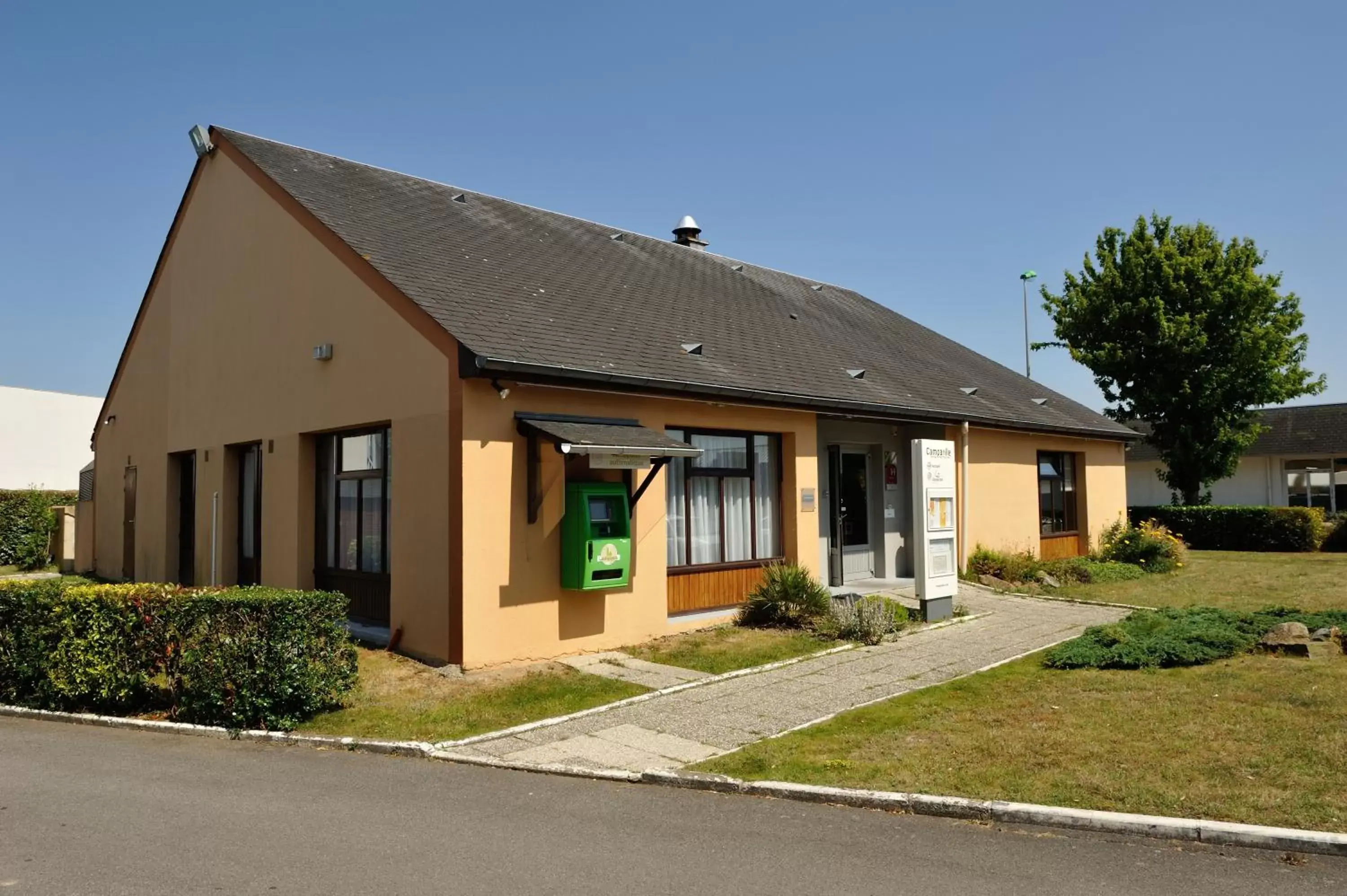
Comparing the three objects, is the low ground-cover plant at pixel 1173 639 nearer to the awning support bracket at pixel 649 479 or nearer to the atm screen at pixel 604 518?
the awning support bracket at pixel 649 479

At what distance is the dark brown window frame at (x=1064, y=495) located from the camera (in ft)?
68.0

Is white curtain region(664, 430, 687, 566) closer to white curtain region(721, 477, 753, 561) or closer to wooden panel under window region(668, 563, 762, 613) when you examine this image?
wooden panel under window region(668, 563, 762, 613)

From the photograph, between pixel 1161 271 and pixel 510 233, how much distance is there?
22.1m

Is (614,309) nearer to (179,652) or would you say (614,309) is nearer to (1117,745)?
(179,652)

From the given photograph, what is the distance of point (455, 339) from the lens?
1025 centimetres

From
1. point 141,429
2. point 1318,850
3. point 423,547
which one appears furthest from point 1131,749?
point 141,429

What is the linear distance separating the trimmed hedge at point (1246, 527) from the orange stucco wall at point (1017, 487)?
6141mm

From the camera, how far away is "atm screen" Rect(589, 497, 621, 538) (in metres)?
10.9

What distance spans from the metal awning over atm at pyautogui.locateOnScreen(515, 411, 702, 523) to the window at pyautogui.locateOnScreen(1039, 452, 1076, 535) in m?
12.3

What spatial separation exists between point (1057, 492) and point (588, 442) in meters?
14.9

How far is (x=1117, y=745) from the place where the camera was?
6.91 m

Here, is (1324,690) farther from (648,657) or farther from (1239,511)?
(1239,511)

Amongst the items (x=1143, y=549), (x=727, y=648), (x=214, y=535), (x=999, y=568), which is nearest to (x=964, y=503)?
(x=999, y=568)

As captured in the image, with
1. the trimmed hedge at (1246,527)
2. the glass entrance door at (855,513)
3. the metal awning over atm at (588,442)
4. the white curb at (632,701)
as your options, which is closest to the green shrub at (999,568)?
the glass entrance door at (855,513)
